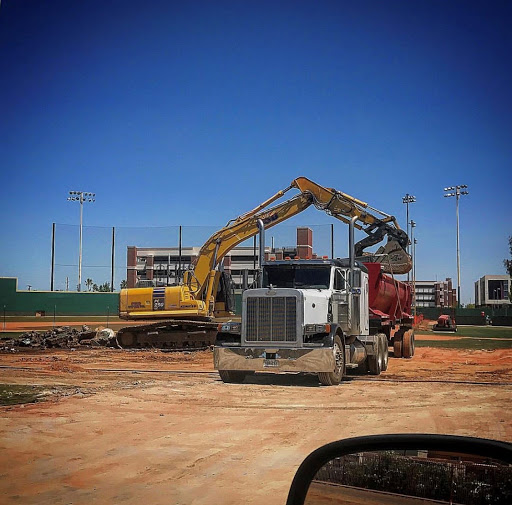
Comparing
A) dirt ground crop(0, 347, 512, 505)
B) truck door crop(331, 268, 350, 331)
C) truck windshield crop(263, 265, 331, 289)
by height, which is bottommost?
dirt ground crop(0, 347, 512, 505)

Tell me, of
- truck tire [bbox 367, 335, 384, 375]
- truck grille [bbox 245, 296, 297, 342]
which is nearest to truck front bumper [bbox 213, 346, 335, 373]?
truck grille [bbox 245, 296, 297, 342]

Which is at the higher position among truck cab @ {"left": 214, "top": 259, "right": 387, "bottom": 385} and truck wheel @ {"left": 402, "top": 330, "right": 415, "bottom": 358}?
truck cab @ {"left": 214, "top": 259, "right": 387, "bottom": 385}


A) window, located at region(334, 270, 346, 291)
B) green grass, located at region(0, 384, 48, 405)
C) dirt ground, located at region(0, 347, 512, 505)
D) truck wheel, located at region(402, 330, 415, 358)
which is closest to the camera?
dirt ground, located at region(0, 347, 512, 505)

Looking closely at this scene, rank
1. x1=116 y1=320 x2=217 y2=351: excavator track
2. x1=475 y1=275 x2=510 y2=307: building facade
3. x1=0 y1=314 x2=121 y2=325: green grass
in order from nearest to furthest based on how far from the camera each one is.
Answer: x1=116 y1=320 x2=217 y2=351: excavator track → x1=0 y1=314 x2=121 y2=325: green grass → x1=475 y1=275 x2=510 y2=307: building facade

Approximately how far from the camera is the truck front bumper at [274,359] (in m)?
13.2

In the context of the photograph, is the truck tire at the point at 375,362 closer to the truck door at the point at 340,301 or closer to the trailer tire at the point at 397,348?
the truck door at the point at 340,301

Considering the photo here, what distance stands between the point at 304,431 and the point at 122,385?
19.3ft

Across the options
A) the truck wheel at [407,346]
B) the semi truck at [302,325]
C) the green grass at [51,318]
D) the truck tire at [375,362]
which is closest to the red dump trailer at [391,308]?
the truck wheel at [407,346]

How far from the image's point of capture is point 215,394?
483 inches

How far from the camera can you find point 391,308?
813 inches

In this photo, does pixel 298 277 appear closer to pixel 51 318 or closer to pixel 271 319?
pixel 271 319

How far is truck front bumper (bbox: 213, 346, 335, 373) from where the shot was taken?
13211mm

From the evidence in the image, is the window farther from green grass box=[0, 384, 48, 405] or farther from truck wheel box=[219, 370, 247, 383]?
green grass box=[0, 384, 48, 405]

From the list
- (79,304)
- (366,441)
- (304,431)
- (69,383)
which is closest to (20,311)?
(79,304)
